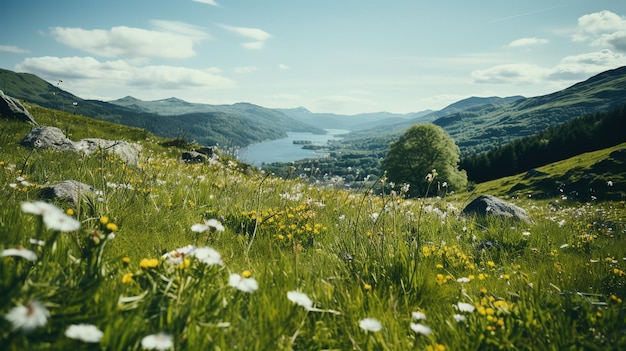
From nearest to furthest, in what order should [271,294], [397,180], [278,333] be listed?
1. [278,333]
2. [271,294]
3. [397,180]

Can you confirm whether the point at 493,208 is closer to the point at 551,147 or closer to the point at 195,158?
the point at 195,158

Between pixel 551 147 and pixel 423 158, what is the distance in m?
58.3

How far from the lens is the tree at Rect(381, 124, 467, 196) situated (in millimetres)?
70438

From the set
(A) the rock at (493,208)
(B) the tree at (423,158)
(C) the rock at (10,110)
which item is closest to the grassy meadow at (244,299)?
(A) the rock at (493,208)

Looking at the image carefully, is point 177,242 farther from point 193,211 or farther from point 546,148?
point 546,148

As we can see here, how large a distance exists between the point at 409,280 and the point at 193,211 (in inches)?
147

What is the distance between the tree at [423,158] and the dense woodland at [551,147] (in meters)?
39.3

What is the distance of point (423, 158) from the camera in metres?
71.1

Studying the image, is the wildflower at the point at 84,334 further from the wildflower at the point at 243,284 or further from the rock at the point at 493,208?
the rock at the point at 493,208

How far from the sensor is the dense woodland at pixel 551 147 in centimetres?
9900

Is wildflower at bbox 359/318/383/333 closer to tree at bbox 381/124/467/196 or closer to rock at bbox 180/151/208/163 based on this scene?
rock at bbox 180/151/208/163

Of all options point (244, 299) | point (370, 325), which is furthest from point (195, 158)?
point (370, 325)

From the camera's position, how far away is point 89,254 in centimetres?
225

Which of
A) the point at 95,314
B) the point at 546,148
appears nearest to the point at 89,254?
the point at 95,314
